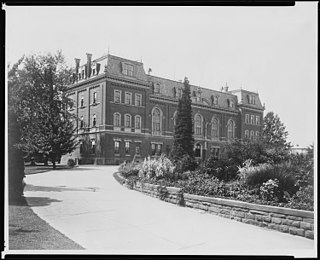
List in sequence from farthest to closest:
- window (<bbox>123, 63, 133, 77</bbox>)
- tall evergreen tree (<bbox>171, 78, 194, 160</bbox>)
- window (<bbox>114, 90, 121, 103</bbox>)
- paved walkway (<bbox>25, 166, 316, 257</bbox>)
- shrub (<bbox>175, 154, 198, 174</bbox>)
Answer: shrub (<bbox>175, 154, 198, 174</bbox>)
tall evergreen tree (<bbox>171, 78, 194, 160</bbox>)
window (<bbox>114, 90, 121, 103</bbox>)
window (<bbox>123, 63, 133, 77</bbox>)
paved walkway (<bbox>25, 166, 316, 257</bbox>)

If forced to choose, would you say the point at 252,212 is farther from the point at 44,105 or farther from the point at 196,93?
the point at 44,105

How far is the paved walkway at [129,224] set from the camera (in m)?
4.93

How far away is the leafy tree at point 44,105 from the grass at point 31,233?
584mm

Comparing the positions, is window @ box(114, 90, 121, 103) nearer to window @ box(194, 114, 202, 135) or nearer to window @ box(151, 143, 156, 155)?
window @ box(151, 143, 156, 155)

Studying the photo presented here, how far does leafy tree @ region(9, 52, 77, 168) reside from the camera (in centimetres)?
546

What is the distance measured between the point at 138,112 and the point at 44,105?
1.76 metres

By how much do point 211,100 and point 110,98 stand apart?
1.93 meters

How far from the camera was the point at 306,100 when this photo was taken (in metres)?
5.30

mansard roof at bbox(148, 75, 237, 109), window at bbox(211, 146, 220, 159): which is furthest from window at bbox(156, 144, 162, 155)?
window at bbox(211, 146, 220, 159)

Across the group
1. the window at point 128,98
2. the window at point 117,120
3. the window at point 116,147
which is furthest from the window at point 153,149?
the window at point 128,98

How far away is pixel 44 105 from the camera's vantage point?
5.73 metres

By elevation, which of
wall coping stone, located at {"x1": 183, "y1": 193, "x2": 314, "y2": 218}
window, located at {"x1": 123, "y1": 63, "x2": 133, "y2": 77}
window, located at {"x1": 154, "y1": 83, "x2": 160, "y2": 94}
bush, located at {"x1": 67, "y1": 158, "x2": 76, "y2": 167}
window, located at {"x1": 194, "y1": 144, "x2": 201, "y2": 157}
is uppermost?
window, located at {"x1": 123, "y1": 63, "x2": 133, "y2": 77}

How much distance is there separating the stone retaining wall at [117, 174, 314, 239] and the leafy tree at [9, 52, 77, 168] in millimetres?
1827

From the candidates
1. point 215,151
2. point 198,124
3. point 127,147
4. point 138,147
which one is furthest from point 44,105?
point 215,151
